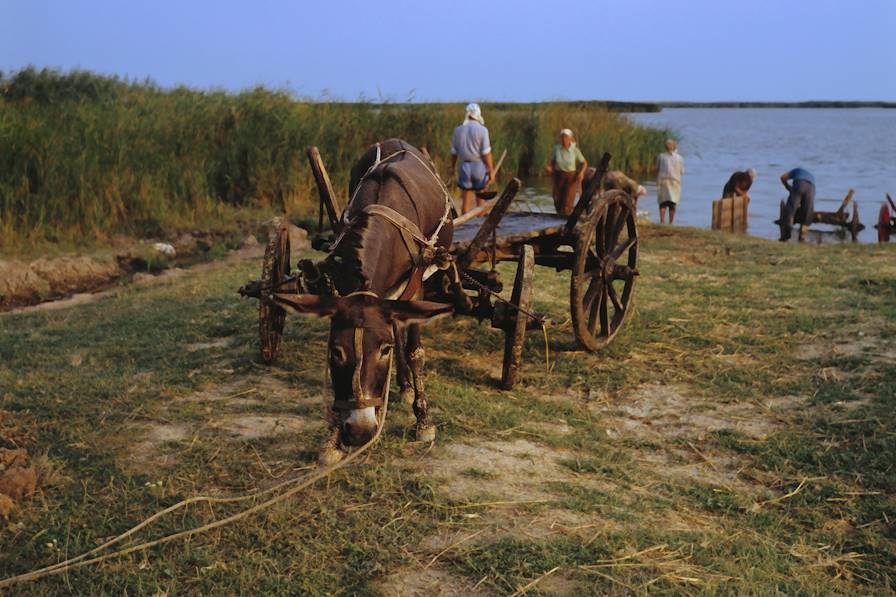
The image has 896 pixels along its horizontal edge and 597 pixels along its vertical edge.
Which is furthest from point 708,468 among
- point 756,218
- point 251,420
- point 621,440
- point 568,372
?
point 756,218

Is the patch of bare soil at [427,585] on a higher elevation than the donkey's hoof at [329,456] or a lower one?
lower

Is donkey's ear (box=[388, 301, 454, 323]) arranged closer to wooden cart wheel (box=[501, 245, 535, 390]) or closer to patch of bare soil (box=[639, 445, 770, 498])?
wooden cart wheel (box=[501, 245, 535, 390])

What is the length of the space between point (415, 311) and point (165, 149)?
1208 centimetres

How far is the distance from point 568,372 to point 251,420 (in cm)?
253

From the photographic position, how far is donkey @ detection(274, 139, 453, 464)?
4.24 meters

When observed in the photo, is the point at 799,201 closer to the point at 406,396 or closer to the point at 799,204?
the point at 799,204

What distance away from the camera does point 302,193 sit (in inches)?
643

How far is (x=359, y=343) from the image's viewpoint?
13.8 feet

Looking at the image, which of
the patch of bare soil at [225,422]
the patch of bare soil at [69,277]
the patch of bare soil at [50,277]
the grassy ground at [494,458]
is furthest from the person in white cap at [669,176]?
the patch of bare soil at [225,422]

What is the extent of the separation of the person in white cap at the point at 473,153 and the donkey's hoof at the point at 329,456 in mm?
6931

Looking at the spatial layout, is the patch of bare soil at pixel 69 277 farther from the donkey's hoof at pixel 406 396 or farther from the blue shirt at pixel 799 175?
the blue shirt at pixel 799 175

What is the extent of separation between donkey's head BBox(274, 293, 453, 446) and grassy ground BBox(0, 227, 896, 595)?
518mm

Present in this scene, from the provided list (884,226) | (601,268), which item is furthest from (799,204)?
(601,268)

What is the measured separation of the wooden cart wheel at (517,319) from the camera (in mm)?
5992
